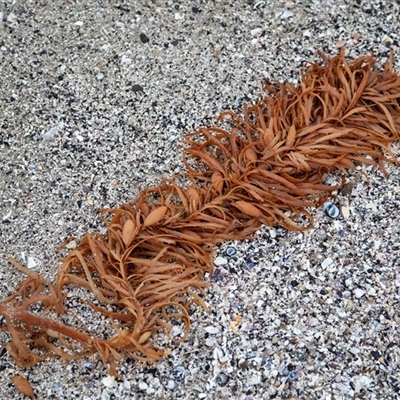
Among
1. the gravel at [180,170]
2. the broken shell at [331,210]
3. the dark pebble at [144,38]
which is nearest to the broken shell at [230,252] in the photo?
the gravel at [180,170]

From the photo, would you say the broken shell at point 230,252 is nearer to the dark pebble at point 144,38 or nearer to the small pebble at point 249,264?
the small pebble at point 249,264

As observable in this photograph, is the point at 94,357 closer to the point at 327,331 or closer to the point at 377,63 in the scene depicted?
the point at 327,331

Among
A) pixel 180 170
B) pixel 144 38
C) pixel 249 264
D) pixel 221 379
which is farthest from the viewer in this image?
pixel 144 38

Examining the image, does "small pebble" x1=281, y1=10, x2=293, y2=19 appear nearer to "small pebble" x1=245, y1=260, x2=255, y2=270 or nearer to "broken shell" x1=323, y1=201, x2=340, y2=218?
"broken shell" x1=323, y1=201, x2=340, y2=218

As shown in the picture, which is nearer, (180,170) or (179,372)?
(179,372)

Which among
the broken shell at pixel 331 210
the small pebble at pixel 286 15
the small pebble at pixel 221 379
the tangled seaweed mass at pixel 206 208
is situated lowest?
the small pebble at pixel 221 379

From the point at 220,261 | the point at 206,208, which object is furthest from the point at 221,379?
the point at 206,208

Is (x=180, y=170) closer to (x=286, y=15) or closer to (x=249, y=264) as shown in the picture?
(x=249, y=264)
